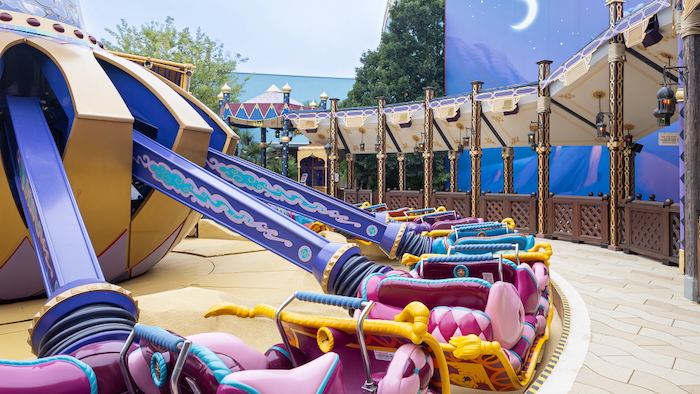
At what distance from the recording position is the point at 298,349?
5.94 feet

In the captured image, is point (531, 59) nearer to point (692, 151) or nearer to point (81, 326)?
point (692, 151)

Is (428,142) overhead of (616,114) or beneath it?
overhead

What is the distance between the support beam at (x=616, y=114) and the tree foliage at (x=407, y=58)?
16189 mm

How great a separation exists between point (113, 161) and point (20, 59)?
1.39 m

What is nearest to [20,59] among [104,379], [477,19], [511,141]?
[104,379]

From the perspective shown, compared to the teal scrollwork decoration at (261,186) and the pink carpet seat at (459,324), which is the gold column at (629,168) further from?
the pink carpet seat at (459,324)

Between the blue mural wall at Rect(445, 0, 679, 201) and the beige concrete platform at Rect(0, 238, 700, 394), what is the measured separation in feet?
37.7

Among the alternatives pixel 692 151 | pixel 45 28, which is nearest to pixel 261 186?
pixel 45 28

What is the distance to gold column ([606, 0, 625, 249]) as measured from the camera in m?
9.20

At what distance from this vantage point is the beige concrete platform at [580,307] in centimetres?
296

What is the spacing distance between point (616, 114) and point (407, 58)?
17.7 meters

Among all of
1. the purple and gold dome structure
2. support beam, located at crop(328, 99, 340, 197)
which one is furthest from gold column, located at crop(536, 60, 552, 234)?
support beam, located at crop(328, 99, 340, 197)

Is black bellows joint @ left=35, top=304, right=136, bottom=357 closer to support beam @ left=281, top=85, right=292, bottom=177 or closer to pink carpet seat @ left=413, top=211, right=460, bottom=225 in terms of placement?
pink carpet seat @ left=413, top=211, right=460, bottom=225

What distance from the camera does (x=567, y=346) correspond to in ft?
11.4
